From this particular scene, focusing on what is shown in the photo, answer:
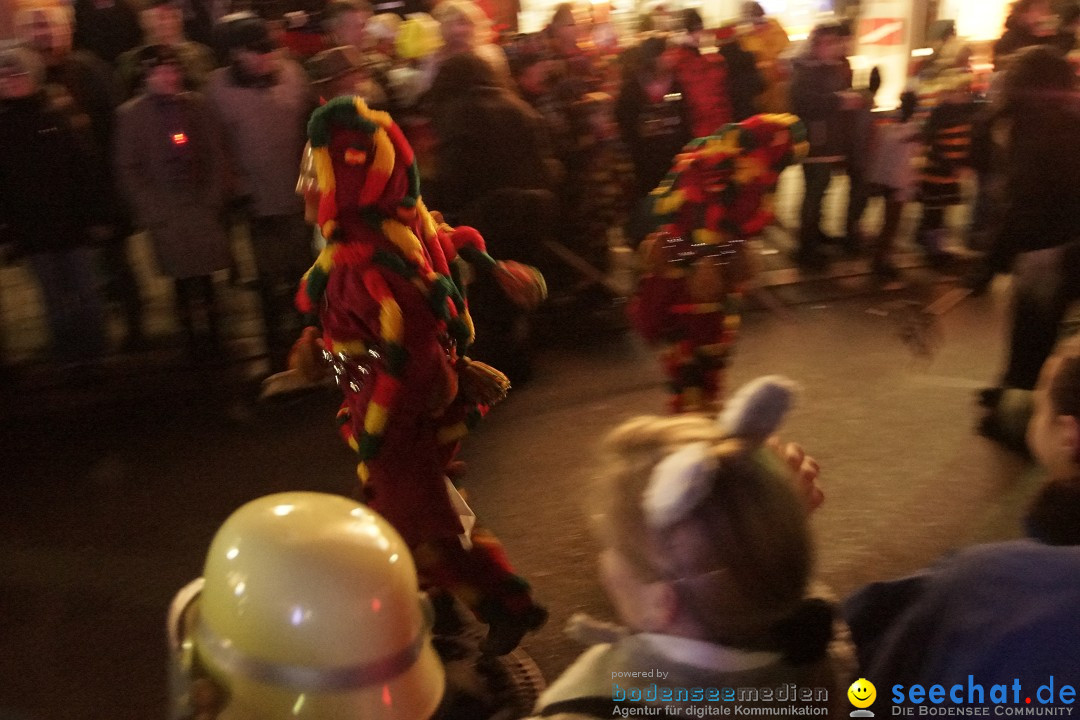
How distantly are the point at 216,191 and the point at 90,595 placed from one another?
2.25 m

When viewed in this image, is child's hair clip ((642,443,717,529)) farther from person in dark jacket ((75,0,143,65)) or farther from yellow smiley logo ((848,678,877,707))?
person in dark jacket ((75,0,143,65))

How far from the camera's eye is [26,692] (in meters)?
2.92

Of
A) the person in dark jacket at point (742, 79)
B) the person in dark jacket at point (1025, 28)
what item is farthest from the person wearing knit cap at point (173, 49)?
the person in dark jacket at point (1025, 28)

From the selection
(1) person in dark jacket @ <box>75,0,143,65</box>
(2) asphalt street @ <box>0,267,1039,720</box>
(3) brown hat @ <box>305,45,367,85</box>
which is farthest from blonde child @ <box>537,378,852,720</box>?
(1) person in dark jacket @ <box>75,0,143,65</box>

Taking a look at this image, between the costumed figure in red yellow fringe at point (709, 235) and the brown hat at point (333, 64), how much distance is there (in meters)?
2.30

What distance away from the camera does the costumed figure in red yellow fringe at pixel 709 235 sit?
2.92 m

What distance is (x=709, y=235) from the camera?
9.59 ft

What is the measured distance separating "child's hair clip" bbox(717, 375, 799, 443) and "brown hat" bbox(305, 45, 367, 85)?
3899 millimetres

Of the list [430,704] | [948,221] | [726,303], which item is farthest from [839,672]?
[948,221]

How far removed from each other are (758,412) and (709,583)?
24 centimetres

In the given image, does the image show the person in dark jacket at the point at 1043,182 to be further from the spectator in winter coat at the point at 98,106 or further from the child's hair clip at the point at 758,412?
the spectator in winter coat at the point at 98,106

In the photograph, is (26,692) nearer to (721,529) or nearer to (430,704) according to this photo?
(430,704)

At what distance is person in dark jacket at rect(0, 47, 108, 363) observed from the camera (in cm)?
449

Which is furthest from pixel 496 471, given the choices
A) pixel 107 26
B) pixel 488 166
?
pixel 107 26
